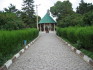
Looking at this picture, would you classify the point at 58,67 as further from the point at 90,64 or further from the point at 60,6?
the point at 60,6

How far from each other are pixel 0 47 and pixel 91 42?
4694 millimetres

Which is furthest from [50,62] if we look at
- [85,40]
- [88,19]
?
[88,19]

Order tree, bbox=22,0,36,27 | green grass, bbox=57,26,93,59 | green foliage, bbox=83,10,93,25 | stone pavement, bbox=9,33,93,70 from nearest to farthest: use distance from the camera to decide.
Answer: stone pavement, bbox=9,33,93,70 → green grass, bbox=57,26,93,59 → green foliage, bbox=83,10,93,25 → tree, bbox=22,0,36,27

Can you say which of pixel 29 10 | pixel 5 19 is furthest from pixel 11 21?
pixel 29 10

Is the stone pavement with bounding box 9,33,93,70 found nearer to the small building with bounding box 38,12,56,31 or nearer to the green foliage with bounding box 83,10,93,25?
the green foliage with bounding box 83,10,93,25

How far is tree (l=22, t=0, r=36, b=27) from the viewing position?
60244 mm

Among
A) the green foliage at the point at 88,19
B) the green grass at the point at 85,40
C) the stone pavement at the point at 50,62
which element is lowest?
the stone pavement at the point at 50,62

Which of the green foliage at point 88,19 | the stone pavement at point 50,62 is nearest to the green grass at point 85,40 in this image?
the stone pavement at point 50,62

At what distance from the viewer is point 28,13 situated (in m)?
62.2

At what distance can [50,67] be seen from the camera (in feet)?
25.6

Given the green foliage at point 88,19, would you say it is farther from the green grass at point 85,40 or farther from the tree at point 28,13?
the tree at point 28,13

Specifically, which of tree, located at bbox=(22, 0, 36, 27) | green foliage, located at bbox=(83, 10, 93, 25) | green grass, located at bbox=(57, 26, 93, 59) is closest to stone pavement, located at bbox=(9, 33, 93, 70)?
green grass, located at bbox=(57, 26, 93, 59)

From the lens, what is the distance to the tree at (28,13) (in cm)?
6024

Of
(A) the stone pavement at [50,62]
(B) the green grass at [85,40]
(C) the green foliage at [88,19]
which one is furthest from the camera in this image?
(C) the green foliage at [88,19]
